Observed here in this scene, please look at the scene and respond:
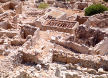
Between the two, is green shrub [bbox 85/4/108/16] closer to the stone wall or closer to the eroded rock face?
the eroded rock face

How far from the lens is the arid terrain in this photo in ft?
41.6

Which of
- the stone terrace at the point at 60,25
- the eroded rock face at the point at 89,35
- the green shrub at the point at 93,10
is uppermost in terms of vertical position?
the green shrub at the point at 93,10

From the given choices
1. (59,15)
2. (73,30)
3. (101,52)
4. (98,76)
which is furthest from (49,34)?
(98,76)

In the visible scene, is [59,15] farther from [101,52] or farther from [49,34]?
[101,52]

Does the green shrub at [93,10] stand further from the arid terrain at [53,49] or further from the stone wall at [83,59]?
the stone wall at [83,59]

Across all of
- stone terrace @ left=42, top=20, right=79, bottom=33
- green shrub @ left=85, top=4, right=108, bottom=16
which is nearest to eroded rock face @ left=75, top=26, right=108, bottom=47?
stone terrace @ left=42, top=20, right=79, bottom=33

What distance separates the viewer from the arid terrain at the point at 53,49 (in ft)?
41.6

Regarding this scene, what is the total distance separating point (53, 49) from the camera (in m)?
15.0

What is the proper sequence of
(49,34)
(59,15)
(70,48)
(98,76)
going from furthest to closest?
1. (59,15)
2. (49,34)
3. (70,48)
4. (98,76)

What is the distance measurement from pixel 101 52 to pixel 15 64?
8073 millimetres

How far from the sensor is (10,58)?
541 inches

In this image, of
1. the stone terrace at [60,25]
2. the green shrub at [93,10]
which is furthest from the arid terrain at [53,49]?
the green shrub at [93,10]

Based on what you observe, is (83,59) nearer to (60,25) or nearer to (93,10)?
(60,25)

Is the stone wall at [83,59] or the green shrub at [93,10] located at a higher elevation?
the green shrub at [93,10]
